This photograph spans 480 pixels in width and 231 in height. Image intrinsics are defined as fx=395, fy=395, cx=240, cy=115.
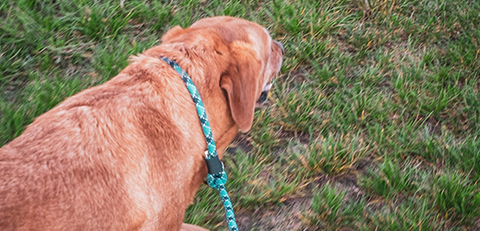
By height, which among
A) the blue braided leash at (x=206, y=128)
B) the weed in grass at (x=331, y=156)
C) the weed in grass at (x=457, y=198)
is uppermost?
the blue braided leash at (x=206, y=128)

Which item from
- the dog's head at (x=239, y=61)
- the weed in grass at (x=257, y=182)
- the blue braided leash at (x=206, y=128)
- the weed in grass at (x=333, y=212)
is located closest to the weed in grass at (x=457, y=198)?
the weed in grass at (x=333, y=212)

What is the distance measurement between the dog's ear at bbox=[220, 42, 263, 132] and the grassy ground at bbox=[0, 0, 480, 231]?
3.53 feet

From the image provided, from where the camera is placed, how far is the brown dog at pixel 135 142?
1.54 metres

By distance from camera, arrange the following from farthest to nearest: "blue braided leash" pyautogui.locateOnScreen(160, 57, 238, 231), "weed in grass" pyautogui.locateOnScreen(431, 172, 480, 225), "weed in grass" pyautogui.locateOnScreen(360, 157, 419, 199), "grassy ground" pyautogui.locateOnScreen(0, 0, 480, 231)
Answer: "weed in grass" pyautogui.locateOnScreen(360, 157, 419, 199)
"grassy ground" pyautogui.locateOnScreen(0, 0, 480, 231)
"weed in grass" pyautogui.locateOnScreen(431, 172, 480, 225)
"blue braided leash" pyautogui.locateOnScreen(160, 57, 238, 231)

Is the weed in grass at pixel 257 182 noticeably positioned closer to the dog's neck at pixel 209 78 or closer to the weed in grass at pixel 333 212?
the weed in grass at pixel 333 212

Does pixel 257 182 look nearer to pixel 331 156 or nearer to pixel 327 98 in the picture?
pixel 331 156

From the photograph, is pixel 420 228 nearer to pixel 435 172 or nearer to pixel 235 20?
pixel 435 172

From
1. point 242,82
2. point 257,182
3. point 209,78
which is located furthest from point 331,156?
point 209,78

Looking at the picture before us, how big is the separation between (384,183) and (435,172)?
1.64ft

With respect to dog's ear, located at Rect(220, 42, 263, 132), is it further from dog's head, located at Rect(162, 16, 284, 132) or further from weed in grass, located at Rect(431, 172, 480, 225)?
weed in grass, located at Rect(431, 172, 480, 225)

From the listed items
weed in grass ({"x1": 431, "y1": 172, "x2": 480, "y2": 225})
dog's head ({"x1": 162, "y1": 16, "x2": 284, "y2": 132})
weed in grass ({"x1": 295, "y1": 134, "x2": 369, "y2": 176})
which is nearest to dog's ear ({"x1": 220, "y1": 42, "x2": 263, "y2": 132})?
dog's head ({"x1": 162, "y1": 16, "x2": 284, "y2": 132})

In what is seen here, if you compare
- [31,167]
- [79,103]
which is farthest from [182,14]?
[31,167]

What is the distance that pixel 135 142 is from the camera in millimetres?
1751

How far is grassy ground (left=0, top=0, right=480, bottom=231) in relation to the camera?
9.65 feet
